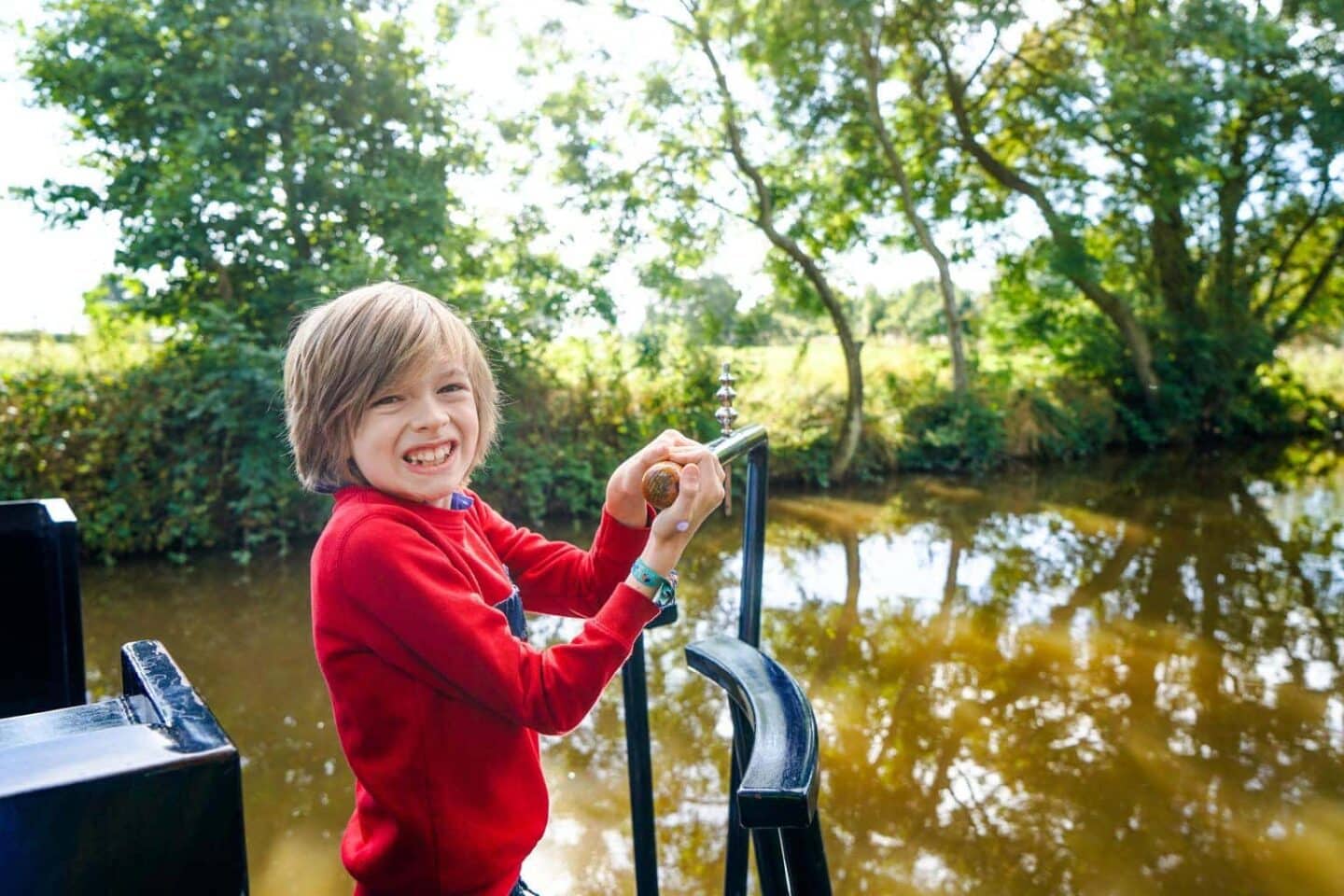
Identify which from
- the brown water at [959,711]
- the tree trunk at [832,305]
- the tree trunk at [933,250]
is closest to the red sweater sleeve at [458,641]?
the brown water at [959,711]

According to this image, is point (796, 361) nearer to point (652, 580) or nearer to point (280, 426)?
point (280, 426)

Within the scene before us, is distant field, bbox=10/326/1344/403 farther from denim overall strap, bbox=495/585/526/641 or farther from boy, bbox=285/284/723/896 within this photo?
boy, bbox=285/284/723/896

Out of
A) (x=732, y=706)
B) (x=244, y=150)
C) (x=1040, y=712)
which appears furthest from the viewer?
(x=244, y=150)

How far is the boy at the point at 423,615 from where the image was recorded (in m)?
0.96

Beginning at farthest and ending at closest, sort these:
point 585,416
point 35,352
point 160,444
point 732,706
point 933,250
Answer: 1. point 933,250
2. point 585,416
3. point 160,444
4. point 35,352
5. point 732,706

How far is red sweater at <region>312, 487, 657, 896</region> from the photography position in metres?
0.96

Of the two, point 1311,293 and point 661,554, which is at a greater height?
point 1311,293

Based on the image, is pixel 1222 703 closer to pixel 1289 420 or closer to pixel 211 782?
pixel 211 782

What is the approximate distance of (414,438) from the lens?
107 cm

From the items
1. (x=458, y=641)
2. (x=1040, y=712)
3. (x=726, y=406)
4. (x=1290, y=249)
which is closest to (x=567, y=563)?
(x=726, y=406)

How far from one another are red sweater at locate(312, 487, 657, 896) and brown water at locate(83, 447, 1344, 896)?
1.53 metres

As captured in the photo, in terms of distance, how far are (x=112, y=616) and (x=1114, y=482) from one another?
8.67m

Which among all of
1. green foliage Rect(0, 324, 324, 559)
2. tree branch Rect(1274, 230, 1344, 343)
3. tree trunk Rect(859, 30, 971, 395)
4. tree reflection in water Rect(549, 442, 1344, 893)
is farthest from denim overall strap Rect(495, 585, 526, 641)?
tree branch Rect(1274, 230, 1344, 343)

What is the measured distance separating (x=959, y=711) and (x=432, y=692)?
10.2ft
